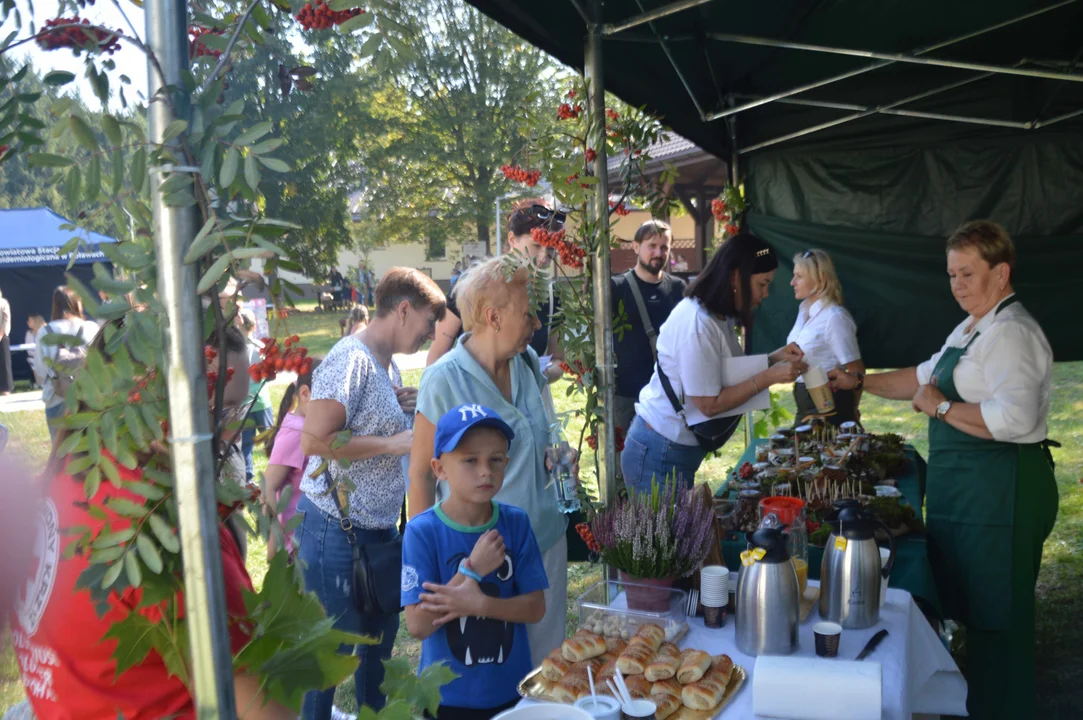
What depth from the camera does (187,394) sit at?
2.36 feet

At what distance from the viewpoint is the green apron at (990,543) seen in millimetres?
2799

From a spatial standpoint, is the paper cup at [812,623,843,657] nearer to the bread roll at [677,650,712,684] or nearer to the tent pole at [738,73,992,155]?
the bread roll at [677,650,712,684]

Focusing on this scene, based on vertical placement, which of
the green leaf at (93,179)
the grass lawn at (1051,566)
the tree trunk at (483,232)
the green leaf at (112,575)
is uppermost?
the tree trunk at (483,232)

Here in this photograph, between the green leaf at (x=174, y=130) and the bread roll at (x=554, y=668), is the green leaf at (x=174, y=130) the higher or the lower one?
the higher one

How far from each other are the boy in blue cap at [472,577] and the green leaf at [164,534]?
3.74 feet

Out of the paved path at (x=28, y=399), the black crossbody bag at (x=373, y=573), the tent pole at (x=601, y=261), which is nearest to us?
the tent pole at (x=601, y=261)

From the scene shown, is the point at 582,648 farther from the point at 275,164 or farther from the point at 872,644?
the point at 275,164

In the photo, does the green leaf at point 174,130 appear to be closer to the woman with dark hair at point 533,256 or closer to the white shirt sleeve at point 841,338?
the woman with dark hair at point 533,256

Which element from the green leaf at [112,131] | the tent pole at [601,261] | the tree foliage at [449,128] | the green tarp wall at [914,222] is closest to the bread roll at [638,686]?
the tent pole at [601,261]

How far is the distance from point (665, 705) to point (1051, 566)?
4394 millimetres

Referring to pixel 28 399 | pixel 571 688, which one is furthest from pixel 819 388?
pixel 28 399

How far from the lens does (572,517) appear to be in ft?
9.86

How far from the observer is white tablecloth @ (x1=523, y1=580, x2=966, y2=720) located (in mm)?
1755

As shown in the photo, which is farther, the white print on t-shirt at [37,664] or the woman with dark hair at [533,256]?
the woman with dark hair at [533,256]
